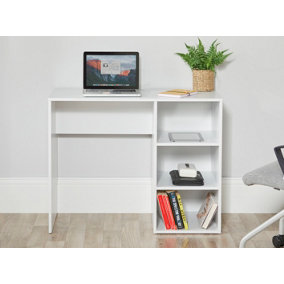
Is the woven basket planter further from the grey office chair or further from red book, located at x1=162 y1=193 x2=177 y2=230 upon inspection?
the grey office chair

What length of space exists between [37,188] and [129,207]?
2.11 ft

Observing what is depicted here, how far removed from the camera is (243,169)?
435cm

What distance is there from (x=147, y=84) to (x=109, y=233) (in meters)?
1.01

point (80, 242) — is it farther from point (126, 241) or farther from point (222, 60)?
point (222, 60)

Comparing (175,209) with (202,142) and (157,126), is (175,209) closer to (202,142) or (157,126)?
(202,142)

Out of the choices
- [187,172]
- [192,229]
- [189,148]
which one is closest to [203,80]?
[189,148]

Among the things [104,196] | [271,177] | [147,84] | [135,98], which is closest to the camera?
[271,177]

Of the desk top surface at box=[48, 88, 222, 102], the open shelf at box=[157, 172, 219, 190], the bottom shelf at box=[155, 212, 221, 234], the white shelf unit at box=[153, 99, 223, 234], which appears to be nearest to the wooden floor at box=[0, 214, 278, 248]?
the bottom shelf at box=[155, 212, 221, 234]

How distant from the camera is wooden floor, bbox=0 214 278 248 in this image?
377cm

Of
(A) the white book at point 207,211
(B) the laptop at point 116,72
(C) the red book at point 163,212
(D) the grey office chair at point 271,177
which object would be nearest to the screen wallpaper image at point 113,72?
(B) the laptop at point 116,72

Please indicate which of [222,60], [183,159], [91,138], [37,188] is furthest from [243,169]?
[37,188]

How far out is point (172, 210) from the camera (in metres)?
3.97

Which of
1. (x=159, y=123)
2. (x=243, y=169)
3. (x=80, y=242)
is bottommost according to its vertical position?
(x=80, y=242)

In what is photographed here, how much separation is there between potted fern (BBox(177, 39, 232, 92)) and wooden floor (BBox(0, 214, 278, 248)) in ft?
2.99
